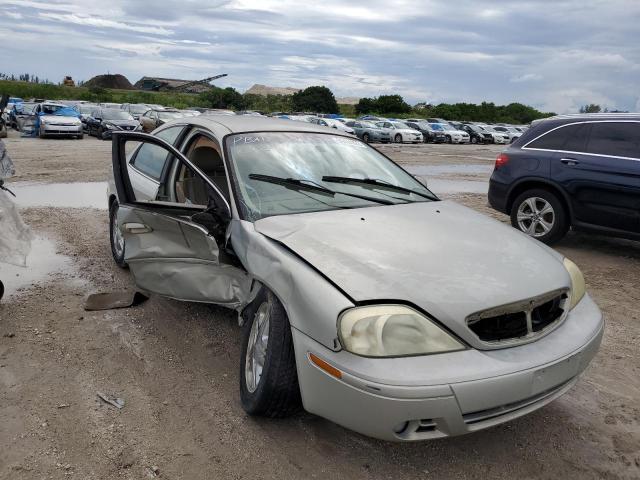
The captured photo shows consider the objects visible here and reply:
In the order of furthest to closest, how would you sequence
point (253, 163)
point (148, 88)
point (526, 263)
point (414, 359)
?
point (148, 88) < point (253, 163) < point (526, 263) < point (414, 359)

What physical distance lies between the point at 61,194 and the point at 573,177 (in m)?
8.33

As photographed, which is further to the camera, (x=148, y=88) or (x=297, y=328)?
(x=148, y=88)

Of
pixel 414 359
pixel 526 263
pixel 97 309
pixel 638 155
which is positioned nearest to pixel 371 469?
pixel 414 359

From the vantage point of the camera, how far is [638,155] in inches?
246

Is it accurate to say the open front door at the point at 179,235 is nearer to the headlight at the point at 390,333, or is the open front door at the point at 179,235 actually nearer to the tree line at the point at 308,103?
the headlight at the point at 390,333

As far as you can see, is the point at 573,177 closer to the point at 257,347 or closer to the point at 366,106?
the point at 257,347

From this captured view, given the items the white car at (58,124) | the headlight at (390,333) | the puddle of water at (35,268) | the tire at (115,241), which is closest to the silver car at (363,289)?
the headlight at (390,333)

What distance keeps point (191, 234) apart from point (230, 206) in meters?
0.38

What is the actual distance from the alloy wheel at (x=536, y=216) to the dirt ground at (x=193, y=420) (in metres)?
2.46

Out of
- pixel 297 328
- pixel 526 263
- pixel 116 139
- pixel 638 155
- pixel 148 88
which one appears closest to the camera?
pixel 297 328

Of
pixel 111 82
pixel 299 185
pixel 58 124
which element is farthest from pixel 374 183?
pixel 111 82

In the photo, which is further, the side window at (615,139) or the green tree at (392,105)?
the green tree at (392,105)

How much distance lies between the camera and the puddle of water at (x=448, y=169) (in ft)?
52.3

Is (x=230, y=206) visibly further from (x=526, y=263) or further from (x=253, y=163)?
(x=526, y=263)
